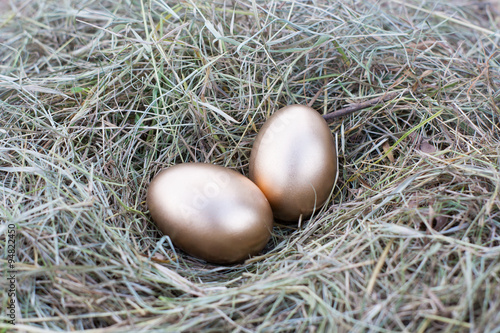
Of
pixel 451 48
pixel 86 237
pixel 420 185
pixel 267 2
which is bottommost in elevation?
pixel 86 237

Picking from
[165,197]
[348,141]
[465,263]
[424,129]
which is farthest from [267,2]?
[465,263]

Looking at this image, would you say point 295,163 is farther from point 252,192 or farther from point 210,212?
point 210,212

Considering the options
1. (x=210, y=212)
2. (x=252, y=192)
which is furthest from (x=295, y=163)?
(x=210, y=212)

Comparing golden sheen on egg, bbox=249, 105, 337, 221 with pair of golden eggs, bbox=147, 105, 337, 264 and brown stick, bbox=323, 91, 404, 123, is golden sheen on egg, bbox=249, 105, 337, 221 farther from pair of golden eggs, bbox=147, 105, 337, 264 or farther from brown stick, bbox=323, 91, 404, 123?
brown stick, bbox=323, 91, 404, 123

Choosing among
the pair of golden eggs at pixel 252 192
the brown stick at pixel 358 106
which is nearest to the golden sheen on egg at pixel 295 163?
the pair of golden eggs at pixel 252 192

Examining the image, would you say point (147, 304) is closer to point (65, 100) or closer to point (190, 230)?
point (190, 230)

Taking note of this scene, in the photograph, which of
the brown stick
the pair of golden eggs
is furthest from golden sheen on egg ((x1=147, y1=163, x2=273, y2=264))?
the brown stick

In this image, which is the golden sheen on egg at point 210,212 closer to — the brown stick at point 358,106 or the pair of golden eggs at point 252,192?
the pair of golden eggs at point 252,192

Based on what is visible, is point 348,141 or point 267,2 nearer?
point 348,141
